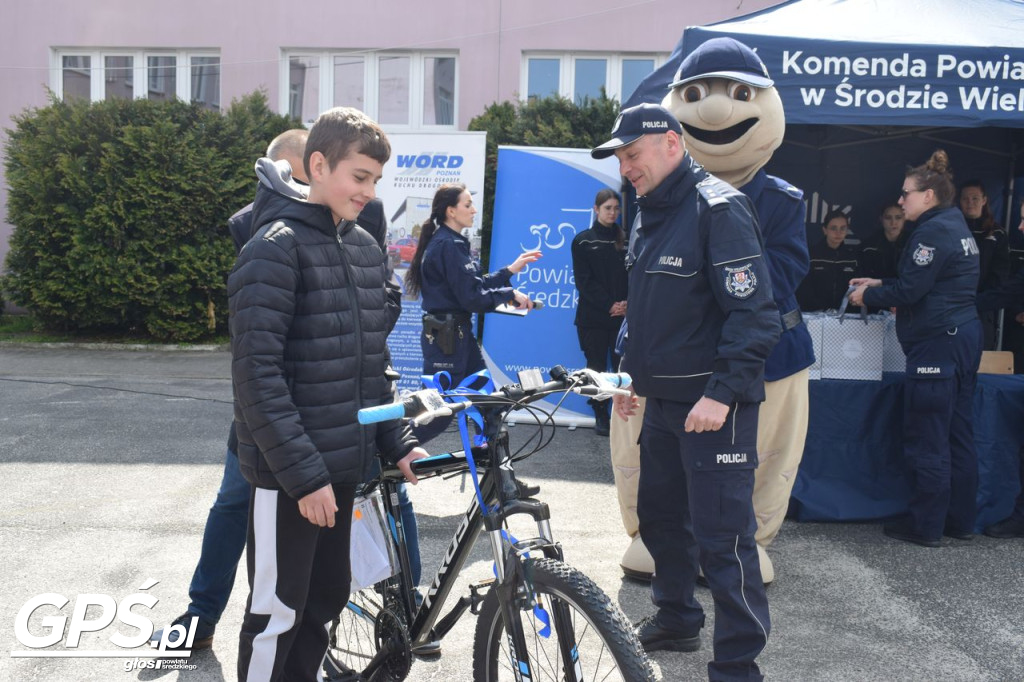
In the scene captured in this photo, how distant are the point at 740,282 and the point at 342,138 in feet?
4.54

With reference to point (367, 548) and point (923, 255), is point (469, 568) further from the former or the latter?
point (923, 255)

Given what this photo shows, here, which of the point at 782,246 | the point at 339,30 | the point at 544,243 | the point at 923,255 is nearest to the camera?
the point at 782,246

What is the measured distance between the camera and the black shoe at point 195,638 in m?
3.57

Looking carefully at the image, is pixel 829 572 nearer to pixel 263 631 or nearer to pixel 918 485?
pixel 918 485

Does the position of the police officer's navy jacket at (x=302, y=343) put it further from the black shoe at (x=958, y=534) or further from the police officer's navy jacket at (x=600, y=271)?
the police officer's navy jacket at (x=600, y=271)

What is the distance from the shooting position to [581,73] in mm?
13617

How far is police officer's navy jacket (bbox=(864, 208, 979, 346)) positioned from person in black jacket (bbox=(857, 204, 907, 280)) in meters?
1.72

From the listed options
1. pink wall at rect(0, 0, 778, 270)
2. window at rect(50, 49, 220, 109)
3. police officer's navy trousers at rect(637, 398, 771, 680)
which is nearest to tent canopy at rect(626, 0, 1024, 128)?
police officer's navy trousers at rect(637, 398, 771, 680)

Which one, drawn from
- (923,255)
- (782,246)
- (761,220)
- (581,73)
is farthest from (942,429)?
(581,73)

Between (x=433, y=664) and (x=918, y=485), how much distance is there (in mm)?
2928

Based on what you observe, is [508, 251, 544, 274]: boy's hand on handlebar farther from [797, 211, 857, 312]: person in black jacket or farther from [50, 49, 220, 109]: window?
[50, 49, 220, 109]: window

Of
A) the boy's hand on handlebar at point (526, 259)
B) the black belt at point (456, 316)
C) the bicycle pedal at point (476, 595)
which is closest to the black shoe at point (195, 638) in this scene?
the bicycle pedal at point (476, 595)

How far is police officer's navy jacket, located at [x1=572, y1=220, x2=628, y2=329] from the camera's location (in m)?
7.39

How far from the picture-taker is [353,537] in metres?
2.95
